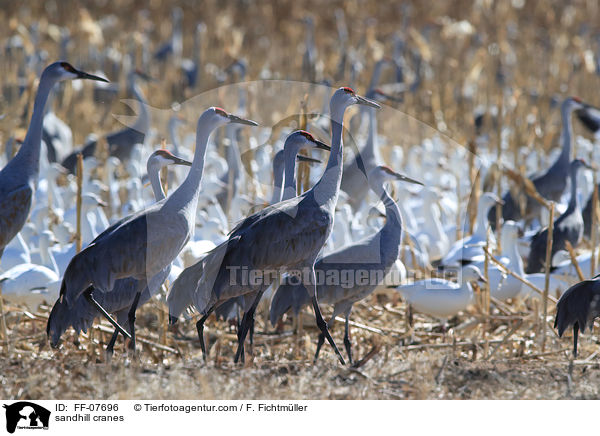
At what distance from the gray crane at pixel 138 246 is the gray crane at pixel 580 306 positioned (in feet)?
6.27

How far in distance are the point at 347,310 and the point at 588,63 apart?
797cm

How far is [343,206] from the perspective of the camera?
7902 mm

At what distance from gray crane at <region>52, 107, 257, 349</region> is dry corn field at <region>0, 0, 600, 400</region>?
1.41 feet

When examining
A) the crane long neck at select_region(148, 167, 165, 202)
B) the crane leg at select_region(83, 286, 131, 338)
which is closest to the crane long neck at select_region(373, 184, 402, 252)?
the crane long neck at select_region(148, 167, 165, 202)

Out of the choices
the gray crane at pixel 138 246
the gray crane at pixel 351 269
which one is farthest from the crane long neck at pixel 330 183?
the gray crane at pixel 351 269

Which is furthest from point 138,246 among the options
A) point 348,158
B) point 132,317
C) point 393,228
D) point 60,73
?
→ point 348,158

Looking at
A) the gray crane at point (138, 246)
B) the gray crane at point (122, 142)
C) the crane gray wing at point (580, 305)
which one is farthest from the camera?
the gray crane at point (122, 142)

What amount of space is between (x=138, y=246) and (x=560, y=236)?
3.80 meters

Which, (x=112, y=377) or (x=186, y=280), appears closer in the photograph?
(x=112, y=377)

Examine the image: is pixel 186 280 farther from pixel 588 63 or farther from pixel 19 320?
pixel 588 63

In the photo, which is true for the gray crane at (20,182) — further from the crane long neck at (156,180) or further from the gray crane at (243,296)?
the gray crane at (243,296)

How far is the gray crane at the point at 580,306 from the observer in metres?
4.86

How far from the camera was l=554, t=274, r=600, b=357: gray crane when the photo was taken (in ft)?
15.9

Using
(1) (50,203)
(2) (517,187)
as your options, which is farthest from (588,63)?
(1) (50,203)
